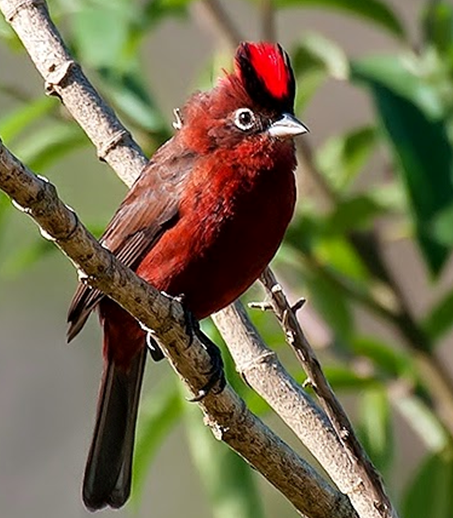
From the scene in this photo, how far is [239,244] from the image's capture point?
3.71m

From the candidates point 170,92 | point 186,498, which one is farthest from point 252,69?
point 186,498

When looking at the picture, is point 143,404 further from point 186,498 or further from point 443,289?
point 186,498

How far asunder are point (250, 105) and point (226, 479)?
0.94 m

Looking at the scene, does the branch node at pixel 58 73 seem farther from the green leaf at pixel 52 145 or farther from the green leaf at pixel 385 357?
the green leaf at pixel 385 357

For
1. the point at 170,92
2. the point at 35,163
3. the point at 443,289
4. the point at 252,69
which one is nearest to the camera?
the point at 252,69

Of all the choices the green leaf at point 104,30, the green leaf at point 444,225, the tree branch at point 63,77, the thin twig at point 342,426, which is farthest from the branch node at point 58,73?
the green leaf at point 444,225

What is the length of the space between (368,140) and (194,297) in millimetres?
983

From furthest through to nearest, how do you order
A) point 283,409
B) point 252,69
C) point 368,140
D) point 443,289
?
point 443,289
point 368,140
point 252,69
point 283,409

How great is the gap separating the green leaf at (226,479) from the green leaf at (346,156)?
88 centimetres

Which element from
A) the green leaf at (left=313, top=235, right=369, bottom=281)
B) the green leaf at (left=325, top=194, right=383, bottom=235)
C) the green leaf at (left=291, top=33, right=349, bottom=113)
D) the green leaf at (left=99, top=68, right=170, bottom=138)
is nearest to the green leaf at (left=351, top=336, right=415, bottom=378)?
the green leaf at (left=313, top=235, right=369, bottom=281)

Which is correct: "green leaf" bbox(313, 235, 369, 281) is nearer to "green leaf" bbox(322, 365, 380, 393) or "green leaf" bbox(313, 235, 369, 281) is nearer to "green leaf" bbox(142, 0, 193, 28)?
"green leaf" bbox(322, 365, 380, 393)

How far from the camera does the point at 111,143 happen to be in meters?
3.54

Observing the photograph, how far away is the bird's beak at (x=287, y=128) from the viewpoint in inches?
152

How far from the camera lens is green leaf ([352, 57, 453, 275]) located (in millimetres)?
3973
